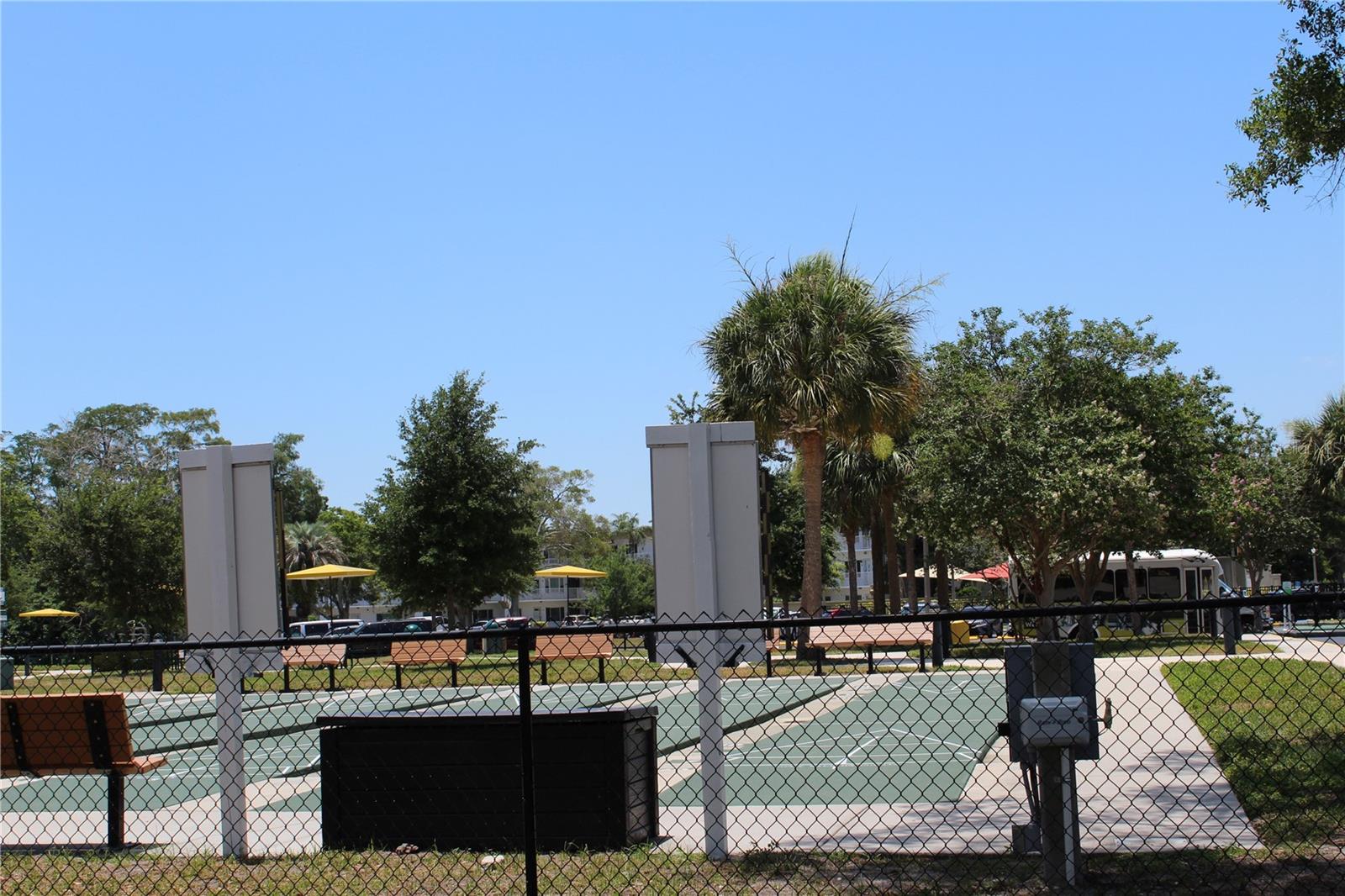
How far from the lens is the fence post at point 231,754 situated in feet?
24.6

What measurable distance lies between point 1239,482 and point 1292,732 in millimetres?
34927

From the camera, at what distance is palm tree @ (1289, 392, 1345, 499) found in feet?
148

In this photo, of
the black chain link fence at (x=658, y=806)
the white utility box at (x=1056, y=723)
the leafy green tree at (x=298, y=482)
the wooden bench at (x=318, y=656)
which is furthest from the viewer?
the leafy green tree at (x=298, y=482)

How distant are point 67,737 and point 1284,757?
8708 millimetres

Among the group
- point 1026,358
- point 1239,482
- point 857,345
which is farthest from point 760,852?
point 1239,482

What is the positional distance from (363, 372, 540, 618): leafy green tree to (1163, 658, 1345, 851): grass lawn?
17949 mm

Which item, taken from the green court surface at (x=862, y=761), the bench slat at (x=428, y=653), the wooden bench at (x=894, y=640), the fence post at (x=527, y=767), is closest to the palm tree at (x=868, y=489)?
the wooden bench at (x=894, y=640)

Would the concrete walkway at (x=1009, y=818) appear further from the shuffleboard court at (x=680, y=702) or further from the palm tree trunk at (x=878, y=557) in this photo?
the palm tree trunk at (x=878, y=557)

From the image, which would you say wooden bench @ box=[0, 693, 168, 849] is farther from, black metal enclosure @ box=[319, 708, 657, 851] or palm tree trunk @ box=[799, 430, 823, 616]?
palm tree trunk @ box=[799, 430, 823, 616]

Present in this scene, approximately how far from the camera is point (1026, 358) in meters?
31.6

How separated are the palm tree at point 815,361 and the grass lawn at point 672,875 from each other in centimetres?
1915

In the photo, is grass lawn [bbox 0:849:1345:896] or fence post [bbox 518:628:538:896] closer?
fence post [bbox 518:628:538:896]

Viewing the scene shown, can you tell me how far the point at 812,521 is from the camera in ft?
90.2

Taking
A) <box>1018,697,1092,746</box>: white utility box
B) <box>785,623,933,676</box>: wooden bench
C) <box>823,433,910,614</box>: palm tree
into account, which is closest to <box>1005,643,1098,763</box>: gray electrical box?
<box>1018,697,1092,746</box>: white utility box
